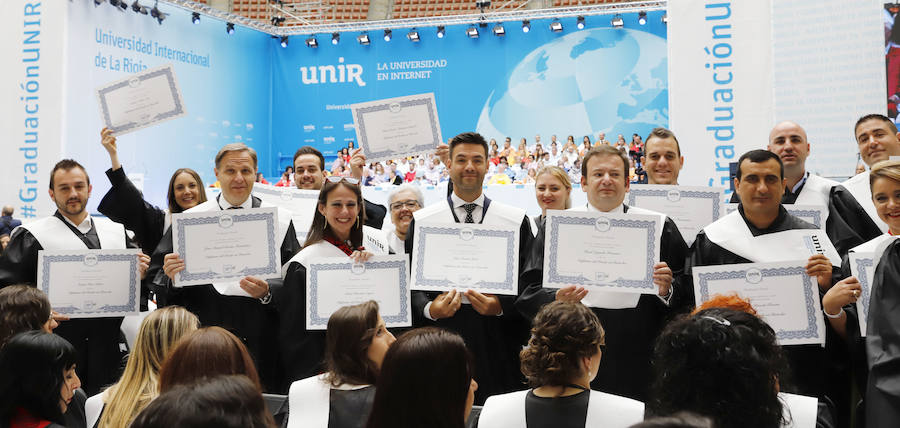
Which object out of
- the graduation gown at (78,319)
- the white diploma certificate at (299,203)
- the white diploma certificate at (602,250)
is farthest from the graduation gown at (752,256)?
the graduation gown at (78,319)

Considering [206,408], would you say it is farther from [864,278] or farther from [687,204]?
[687,204]

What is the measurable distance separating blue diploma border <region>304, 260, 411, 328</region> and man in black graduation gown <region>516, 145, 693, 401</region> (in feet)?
1.85

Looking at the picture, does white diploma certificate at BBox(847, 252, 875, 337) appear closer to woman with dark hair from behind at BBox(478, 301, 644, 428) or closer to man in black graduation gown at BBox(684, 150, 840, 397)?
man in black graduation gown at BBox(684, 150, 840, 397)

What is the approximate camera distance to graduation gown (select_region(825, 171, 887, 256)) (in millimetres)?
4246

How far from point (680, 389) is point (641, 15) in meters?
17.7

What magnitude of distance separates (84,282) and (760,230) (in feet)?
11.7

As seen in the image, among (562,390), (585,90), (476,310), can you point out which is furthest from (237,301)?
(585,90)

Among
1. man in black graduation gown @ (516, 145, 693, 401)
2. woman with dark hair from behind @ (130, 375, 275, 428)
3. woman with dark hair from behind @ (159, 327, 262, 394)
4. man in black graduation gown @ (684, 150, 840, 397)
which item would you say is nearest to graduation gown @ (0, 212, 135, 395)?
man in black graduation gown @ (516, 145, 693, 401)

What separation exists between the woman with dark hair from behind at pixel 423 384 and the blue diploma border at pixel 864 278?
7.09 ft

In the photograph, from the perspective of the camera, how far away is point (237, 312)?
4.31 m

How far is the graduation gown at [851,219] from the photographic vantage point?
4.25 metres

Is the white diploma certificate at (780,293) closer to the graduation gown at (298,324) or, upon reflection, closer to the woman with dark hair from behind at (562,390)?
the woman with dark hair from behind at (562,390)

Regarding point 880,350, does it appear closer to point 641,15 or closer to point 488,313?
point 488,313

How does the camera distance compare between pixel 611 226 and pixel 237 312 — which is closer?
pixel 611 226
